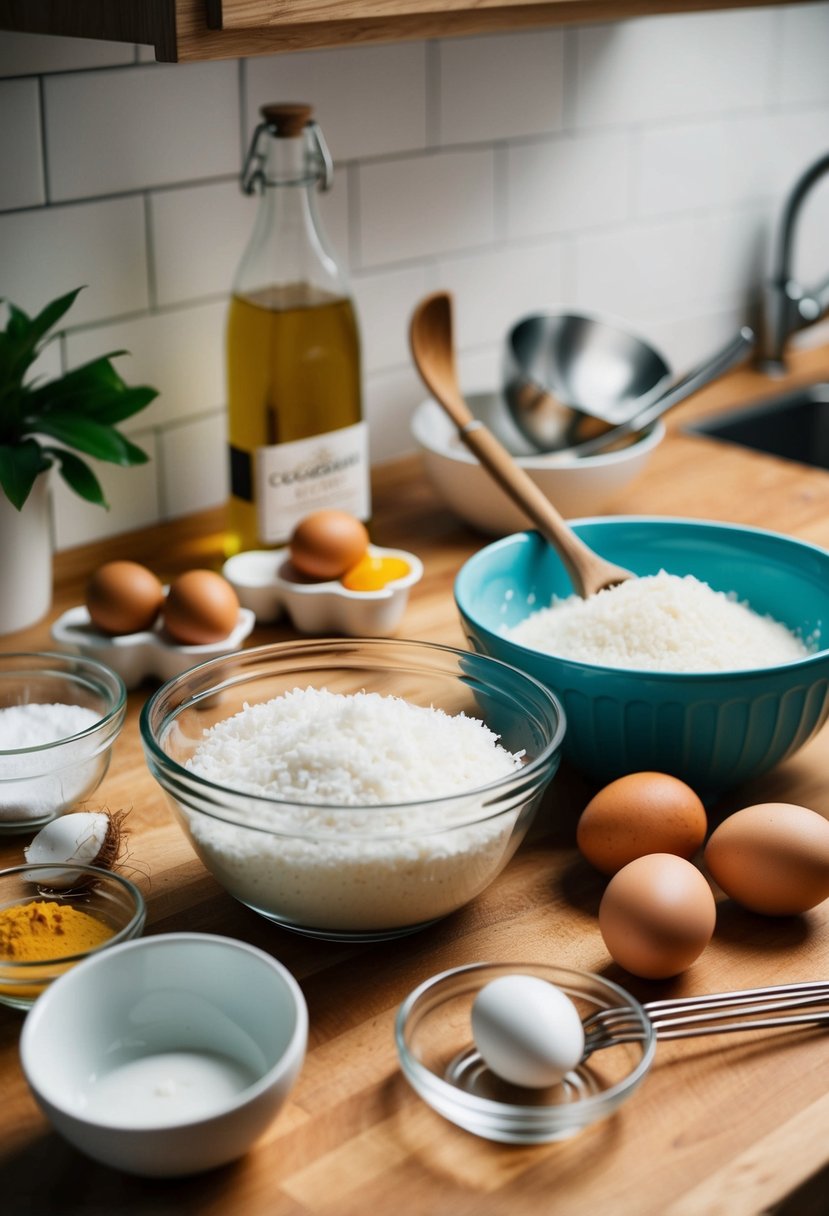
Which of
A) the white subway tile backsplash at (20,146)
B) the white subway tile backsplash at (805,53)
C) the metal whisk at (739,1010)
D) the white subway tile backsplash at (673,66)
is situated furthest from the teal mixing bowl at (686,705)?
the white subway tile backsplash at (805,53)

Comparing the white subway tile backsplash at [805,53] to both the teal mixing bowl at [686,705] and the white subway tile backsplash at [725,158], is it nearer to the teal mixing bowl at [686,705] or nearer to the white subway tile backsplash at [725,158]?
the white subway tile backsplash at [725,158]

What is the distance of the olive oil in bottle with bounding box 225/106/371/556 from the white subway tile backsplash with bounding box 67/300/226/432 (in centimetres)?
11

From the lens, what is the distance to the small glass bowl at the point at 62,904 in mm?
755

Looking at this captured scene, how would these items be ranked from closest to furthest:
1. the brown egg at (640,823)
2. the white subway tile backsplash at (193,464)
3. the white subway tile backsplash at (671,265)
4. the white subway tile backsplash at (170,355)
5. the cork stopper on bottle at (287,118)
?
the brown egg at (640,823)
the cork stopper on bottle at (287,118)
the white subway tile backsplash at (170,355)
the white subway tile backsplash at (193,464)
the white subway tile backsplash at (671,265)

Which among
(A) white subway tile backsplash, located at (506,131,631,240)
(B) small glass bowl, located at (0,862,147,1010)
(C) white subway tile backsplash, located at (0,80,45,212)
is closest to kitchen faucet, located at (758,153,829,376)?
(A) white subway tile backsplash, located at (506,131,631,240)

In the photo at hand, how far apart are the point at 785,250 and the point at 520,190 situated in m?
0.55

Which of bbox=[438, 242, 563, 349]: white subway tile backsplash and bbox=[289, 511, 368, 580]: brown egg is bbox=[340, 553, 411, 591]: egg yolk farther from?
bbox=[438, 242, 563, 349]: white subway tile backsplash

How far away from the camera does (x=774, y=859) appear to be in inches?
33.7

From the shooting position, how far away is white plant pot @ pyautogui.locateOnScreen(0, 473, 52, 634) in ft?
3.87

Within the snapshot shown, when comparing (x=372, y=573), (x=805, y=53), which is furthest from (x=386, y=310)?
(x=805, y=53)

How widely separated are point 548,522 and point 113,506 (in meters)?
0.50

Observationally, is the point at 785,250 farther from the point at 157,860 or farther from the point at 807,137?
the point at 157,860

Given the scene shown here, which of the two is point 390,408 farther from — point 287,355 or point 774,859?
point 774,859

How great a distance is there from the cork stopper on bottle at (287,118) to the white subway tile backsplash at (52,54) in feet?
0.50
